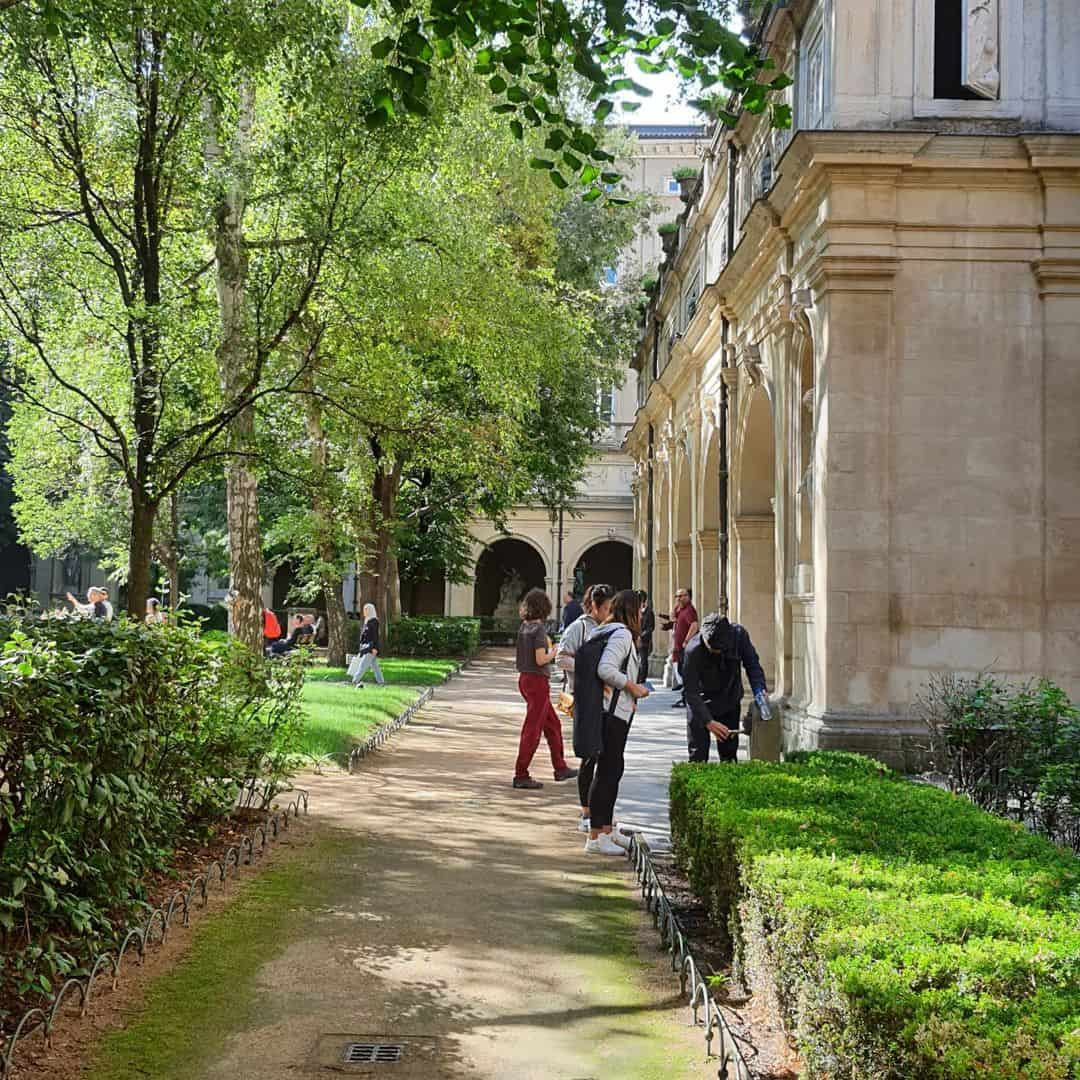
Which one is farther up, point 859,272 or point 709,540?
point 859,272

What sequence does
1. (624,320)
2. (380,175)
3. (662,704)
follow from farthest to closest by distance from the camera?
(624,320) < (662,704) < (380,175)

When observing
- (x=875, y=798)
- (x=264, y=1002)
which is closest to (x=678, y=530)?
(x=875, y=798)

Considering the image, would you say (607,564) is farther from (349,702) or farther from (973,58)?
(973,58)

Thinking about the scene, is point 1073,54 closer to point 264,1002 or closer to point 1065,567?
point 1065,567

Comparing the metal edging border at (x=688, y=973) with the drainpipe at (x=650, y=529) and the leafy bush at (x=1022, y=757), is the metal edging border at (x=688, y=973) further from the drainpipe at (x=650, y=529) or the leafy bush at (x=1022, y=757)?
the drainpipe at (x=650, y=529)

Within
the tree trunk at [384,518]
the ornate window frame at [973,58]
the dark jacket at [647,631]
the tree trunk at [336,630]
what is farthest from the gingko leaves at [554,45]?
the tree trunk at [336,630]

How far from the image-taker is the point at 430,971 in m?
5.65

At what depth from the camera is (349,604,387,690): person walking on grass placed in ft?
67.9

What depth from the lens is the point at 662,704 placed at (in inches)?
869

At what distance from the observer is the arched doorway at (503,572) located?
49.1 metres

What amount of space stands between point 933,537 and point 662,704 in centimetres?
996

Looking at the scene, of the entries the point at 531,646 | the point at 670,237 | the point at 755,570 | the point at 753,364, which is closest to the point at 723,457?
the point at 755,570

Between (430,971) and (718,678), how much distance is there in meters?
5.23

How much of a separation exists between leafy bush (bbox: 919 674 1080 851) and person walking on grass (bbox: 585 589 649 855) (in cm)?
218
